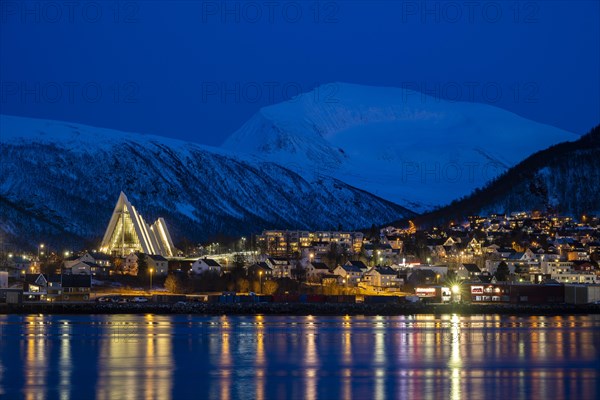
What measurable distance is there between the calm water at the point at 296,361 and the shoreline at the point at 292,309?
15950 mm

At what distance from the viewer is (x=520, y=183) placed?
18975cm

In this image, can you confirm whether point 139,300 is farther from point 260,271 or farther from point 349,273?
point 349,273

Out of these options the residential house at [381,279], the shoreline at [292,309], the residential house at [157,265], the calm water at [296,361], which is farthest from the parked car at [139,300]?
the residential house at [381,279]

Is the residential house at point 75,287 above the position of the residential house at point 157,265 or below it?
below

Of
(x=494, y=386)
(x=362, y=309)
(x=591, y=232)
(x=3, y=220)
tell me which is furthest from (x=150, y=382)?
(x=3, y=220)

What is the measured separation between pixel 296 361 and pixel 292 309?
4174 centimetres

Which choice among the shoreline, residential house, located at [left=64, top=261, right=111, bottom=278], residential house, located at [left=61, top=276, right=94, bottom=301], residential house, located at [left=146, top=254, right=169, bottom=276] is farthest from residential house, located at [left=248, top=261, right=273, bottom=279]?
the shoreline

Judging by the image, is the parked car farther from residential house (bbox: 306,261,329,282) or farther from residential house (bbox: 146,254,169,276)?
residential house (bbox: 306,261,329,282)

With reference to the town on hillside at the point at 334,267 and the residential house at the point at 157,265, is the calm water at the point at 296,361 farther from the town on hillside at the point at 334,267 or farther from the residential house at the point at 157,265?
the residential house at the point at 157,265

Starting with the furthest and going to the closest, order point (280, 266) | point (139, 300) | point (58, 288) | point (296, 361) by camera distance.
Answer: point (280, 266) < point (58, 288) < point (139, 300) < point (296, 361)

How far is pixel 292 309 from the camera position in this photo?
83500mm

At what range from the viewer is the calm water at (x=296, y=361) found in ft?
110

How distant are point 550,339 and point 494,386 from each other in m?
19.1

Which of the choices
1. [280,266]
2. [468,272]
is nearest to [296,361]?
[468,272]
